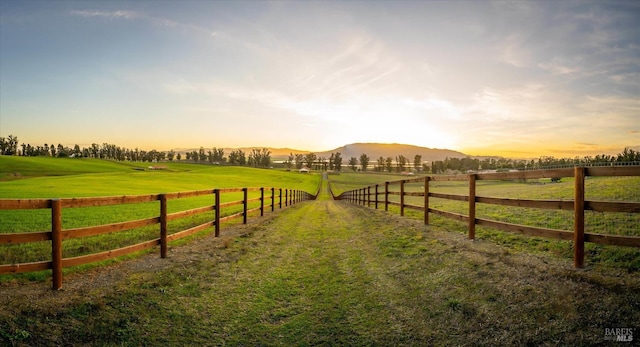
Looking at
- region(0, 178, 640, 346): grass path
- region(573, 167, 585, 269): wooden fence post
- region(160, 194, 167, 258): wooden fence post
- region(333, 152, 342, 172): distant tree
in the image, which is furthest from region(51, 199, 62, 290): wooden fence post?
region(333, 152, 342, 172): distant tree

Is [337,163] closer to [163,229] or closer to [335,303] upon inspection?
[163,229]

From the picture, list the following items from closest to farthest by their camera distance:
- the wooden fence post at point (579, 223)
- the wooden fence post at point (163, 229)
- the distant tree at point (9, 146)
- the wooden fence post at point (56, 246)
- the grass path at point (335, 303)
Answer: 1. the grass path at point (335, 303)
2. the wooden fence post at point (579, 223)
3. the wooden fence post at point (56, 246)
4. the wooden fence post at point (163, 229)
5. the distant tree at point (9, 146)

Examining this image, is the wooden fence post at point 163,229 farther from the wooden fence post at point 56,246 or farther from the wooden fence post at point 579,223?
the wooden fence post at point 579,223

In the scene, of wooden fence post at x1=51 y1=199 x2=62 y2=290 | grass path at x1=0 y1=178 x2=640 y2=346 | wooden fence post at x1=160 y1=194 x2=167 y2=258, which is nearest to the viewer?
grass path at x1=0 y1=178 x2=640 y2=346

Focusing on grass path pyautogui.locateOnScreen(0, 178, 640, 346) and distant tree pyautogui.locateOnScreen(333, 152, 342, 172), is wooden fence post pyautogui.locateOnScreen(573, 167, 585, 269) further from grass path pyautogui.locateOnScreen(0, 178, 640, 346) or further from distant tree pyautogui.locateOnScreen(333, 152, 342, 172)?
distant tree pyautogui.locateOnScreen(333, 152, 342, 172)

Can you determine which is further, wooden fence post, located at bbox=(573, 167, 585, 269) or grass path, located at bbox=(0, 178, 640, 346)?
wooden fence post, located at bbox=(573, 167, 585, 269)

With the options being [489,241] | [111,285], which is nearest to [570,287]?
[489,241]

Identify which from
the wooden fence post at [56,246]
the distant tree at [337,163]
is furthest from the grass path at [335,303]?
the distant tree at [337,163]

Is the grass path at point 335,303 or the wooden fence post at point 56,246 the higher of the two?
the wooden fence post at point 56,246

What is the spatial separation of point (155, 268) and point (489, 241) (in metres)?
7.42

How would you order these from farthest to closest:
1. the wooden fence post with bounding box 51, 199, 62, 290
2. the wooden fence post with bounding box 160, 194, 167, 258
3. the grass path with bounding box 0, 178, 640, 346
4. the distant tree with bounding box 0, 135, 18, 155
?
the distant tree with bounding box 0, 135, 18, 155 < the wooden fence post with bounding box 160, 194, 167, 258 < the wooden fence post with bounding box 51, 199, 62, 290 < the grass path with bounding box 0, 178, 640, 346

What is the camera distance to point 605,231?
7477mm

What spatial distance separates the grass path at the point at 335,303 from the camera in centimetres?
422

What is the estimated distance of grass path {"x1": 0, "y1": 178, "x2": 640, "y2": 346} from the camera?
4.22m
